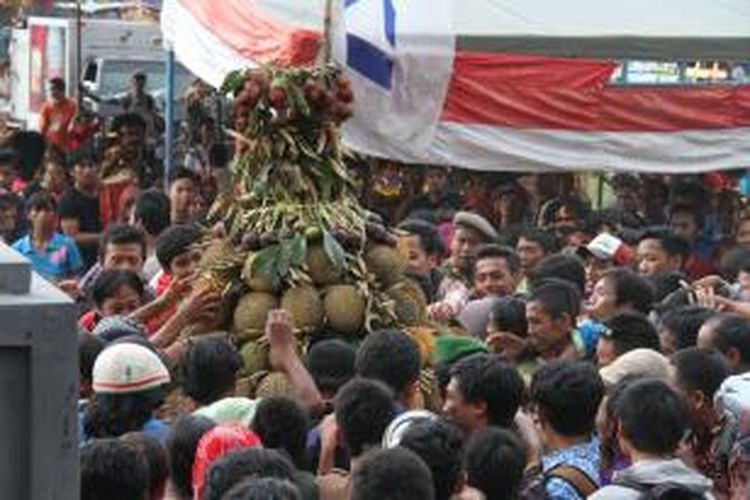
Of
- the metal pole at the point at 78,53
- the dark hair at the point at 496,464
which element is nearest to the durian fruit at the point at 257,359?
the dark hair at the point at 496,464

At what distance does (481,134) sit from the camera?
8336 mm

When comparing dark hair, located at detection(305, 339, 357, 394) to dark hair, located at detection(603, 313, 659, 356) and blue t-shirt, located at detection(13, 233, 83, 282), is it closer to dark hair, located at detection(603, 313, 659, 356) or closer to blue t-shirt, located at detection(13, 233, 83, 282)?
dark hair, located at detection(603, 313, 659, 356)

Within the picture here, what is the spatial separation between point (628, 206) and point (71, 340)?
1199 centimetres

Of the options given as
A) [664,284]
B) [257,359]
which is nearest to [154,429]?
[257,359]

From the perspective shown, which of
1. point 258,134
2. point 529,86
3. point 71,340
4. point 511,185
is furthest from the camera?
point 511,185

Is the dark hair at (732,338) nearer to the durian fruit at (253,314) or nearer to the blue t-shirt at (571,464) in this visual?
the blue t-shirt at (571,464)

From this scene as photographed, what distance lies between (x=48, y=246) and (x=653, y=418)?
655cm

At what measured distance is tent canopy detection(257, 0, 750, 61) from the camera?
8.65m

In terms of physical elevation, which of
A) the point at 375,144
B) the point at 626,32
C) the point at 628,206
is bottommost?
the point at 628,206

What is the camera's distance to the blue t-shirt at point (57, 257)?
10.5 metres

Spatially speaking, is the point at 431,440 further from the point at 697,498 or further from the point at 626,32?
the point at 626,32

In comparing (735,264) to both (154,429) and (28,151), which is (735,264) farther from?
(28,151)

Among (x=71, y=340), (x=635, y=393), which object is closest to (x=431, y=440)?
(x=635, y=393)

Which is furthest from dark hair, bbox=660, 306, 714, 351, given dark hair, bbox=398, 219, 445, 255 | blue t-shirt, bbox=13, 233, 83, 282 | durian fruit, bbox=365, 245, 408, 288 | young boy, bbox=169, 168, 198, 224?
young boy, bbox=169, 168, 198, 224
